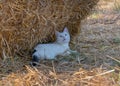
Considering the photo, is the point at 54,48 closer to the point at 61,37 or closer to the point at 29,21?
the point at 61,37

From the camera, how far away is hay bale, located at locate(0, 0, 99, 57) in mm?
3828

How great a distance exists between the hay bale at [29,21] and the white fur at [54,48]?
0.31ft

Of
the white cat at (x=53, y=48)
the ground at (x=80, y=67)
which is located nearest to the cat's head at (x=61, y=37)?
the white cat at (x=53, y=48)

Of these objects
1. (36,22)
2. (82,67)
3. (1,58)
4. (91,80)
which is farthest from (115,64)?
(1,58)

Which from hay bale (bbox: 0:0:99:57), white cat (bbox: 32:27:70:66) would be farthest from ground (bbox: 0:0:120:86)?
hay bale (bbox: 0:0:99:57)

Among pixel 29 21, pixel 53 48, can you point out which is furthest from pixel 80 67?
pixel 29 21

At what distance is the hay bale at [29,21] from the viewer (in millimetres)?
3828

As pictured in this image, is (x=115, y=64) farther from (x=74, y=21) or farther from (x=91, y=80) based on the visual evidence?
(x=74, y=21)

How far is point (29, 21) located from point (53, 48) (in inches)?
16.1

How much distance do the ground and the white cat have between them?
0.23ft

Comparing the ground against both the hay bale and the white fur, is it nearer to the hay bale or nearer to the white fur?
the white fur

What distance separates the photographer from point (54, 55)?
4.17 metres

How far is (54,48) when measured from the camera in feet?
13.7

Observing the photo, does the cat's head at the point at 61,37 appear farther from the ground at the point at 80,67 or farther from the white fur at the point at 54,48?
the ground at the point at 80,67
